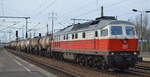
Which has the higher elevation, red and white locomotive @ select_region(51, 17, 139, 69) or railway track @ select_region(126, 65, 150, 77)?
red and white locomotive @ select_region(51, 17, 139, 69)

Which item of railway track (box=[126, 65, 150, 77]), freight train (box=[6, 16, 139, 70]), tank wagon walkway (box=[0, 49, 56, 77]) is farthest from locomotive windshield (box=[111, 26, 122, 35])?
tank wagon walkway (box=[0, 49, 56, 77])

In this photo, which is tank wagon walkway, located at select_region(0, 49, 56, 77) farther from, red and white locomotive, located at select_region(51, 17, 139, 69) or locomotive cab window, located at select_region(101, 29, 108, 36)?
locomotive cab window, located at select_region(101, 29, 108, 36)

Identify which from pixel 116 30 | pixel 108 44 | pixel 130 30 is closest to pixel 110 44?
pixel 108 44

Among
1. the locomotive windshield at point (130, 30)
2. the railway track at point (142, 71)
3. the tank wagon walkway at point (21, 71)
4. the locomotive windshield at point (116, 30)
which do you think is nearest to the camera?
the tank wagon walkway at point (21, 71)

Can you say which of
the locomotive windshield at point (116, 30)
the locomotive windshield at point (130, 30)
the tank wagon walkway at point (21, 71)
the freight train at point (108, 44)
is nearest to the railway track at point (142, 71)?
the freight train at point (108, 44)

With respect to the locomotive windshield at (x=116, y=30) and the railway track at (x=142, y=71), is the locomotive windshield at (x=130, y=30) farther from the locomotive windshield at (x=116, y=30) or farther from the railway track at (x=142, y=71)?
the railway track at (x=142, y=71)

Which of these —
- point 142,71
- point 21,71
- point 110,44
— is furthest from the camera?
point 142,71

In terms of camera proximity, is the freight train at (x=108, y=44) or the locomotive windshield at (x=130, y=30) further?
the locomotive windshield at (x=130, y=30)

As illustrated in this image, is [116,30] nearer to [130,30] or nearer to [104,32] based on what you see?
[104,32]

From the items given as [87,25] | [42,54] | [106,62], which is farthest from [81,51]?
[42,54]

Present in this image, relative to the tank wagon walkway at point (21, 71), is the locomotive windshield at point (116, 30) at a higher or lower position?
higher

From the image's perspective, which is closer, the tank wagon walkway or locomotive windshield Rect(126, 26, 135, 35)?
the tank wagon walkway

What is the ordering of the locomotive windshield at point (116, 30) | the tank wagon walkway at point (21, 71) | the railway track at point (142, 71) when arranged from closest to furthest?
the tank wagon walkway at point (21, 71)
the railway track at point (142, 71)
the locomotive windshield at point (116, 30)

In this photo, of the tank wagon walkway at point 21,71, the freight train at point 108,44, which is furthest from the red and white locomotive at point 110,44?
the tank wagon walkway at point 21,71
